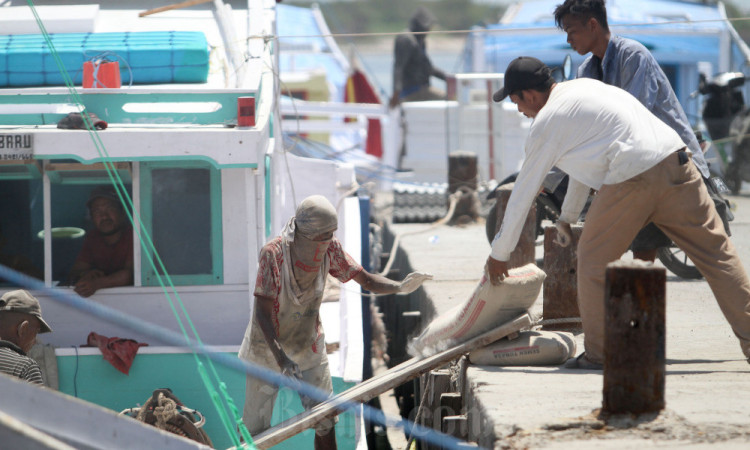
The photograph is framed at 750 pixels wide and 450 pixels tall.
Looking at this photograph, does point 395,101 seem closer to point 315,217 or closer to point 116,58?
point 116,58

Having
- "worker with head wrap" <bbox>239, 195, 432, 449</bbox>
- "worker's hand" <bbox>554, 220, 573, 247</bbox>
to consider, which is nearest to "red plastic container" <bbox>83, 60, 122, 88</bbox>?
"worker with head wrap" <bbox>239, 195, 432, 449</bbox>

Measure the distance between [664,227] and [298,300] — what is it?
6.15 ft

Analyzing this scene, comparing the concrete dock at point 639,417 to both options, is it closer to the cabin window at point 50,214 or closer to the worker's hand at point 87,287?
the worker's hand at point 87,287

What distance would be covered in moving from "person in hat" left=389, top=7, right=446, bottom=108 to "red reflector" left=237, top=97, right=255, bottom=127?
29.9 feet

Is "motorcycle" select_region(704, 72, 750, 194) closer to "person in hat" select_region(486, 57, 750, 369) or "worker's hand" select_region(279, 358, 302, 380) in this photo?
"person in hat" select_region(486, 57, 750, 369)

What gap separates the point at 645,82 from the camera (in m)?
5.02

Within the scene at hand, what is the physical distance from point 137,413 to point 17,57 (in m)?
2.63

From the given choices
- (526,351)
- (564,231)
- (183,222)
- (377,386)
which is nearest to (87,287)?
(183,222)

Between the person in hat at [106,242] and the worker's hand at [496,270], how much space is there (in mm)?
2678

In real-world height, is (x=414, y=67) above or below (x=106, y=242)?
above

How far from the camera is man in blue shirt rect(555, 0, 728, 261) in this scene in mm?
4949

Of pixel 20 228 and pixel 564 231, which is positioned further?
pixel 20 228

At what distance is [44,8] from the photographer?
7.11m

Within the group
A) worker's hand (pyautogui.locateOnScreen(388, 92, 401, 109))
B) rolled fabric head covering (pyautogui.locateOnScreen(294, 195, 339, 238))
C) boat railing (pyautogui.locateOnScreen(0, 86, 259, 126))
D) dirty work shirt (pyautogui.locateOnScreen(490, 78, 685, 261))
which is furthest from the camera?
worker's hand (pyautogui.locateOnScreen(388, 92, 401, 109))
